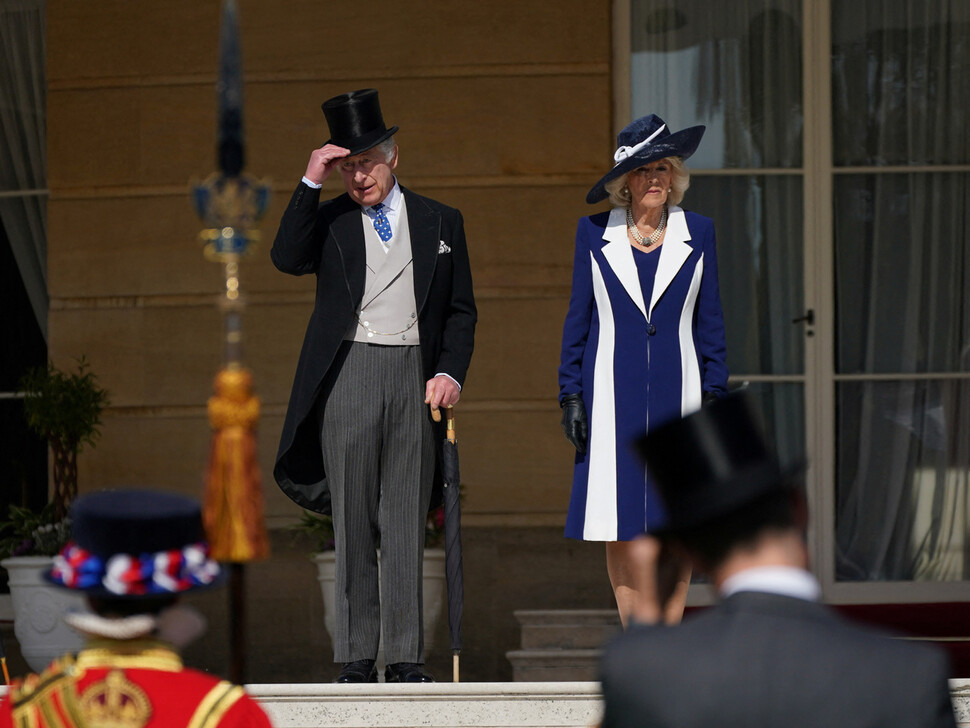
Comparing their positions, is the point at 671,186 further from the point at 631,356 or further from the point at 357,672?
the point at 357,672

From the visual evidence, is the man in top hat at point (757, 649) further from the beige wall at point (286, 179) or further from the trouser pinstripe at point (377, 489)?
the beige wall at point (286, 179)

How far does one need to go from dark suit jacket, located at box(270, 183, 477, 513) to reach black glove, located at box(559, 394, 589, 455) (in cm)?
30

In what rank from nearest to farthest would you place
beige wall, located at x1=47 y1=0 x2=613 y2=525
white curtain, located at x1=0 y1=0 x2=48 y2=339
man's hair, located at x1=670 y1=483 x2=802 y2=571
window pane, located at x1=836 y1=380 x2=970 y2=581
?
man's hair, located at x1=670 y1=483 x2=802 y2=571 → beige wall, located at x1=47 y1=0 x2=613 y2=525 → window pane, located at x1=836 y1=380 x2=970 y2=581 → white curtain, located at x1=0 y1=0 x2=48 y2=339

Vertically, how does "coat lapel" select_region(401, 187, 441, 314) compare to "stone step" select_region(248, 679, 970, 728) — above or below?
above

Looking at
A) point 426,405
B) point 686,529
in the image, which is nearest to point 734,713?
point 686,529

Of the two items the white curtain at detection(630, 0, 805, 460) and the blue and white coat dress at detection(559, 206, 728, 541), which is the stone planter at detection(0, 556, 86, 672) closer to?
the blue and white coat dress at detection(559, 206, 728, 541)

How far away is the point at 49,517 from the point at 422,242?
2.71 metres

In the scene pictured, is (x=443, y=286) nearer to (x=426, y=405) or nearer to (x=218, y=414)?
(x=426, y=405)

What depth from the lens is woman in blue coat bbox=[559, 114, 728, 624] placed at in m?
4.01

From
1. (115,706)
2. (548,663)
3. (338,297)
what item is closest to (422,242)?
(338,297)

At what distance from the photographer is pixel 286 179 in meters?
6.29

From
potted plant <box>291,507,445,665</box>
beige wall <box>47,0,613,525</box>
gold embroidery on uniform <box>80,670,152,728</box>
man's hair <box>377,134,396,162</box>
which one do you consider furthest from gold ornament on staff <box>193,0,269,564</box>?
beige wall <box>47,0,613,525</box>

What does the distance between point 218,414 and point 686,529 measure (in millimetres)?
941

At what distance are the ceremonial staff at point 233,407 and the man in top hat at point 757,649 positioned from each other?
33.1 inches
